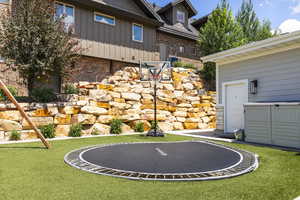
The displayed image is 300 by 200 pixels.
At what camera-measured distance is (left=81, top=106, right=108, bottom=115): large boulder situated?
25.8 feet

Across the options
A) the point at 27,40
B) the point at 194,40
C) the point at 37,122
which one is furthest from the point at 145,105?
the point at 194,40

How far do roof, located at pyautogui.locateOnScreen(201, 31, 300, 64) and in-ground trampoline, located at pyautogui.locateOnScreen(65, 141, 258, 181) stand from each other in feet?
11.6

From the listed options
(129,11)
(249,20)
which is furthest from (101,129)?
(249,20)

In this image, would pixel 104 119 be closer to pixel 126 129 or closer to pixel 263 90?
pixel 126 129

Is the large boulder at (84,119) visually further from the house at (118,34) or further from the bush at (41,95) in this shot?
the house at (118,34)

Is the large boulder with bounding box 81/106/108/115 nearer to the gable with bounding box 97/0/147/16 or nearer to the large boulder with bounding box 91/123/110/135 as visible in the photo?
the large boulder with bounding box 91/123/110/135

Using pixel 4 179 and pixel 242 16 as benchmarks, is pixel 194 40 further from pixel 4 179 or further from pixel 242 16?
pixel 4 179

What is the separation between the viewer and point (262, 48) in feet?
21.3

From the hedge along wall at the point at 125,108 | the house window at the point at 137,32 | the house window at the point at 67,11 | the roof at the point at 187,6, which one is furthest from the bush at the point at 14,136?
the roof at the point at 187,6

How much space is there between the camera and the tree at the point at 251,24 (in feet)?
70.8

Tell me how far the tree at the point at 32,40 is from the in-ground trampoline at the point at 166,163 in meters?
4.15

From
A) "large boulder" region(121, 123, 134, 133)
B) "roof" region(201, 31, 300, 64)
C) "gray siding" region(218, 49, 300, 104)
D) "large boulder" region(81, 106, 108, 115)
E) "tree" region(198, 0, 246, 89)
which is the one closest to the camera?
"roof" region(201, 31, 300, 64)

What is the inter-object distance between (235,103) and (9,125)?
7.75 m

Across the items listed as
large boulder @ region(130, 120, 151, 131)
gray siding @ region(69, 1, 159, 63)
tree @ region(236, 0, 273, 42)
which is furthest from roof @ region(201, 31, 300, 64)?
tree @ region(236, 0, 273, 42)
